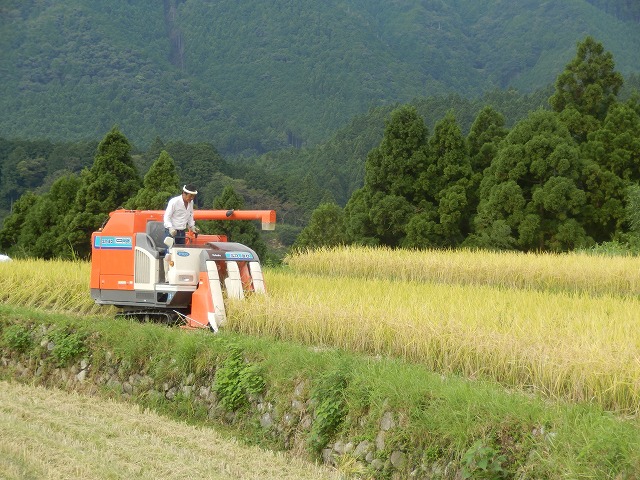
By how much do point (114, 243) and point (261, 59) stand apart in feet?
395

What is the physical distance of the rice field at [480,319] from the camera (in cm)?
748

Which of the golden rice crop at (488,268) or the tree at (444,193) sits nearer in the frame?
the golden rice crop at (488,268)

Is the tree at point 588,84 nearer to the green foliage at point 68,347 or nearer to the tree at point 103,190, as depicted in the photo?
the tree at point 103,190

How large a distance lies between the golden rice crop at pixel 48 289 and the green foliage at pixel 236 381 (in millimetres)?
4971

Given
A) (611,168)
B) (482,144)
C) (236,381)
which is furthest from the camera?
(482,144)

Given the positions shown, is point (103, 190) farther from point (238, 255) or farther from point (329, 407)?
point (329, 407)

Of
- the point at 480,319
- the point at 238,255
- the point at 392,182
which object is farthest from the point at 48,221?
the point at 480,319

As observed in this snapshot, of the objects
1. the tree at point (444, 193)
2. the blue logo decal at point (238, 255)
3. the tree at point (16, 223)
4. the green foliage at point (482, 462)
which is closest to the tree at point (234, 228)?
the tree at point (444, 193)

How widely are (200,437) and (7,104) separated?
10303 cm

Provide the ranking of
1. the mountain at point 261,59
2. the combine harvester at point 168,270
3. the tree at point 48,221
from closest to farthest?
the combine harvester at point 168,270 → the tree at point 48,221 → the mountain at point 261,59

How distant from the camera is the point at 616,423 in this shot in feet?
20.5

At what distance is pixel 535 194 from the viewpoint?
1126 inches

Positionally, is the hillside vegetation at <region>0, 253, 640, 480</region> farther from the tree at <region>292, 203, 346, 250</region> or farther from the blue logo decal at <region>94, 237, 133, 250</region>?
the tree at <region>292, 203, 346, 250</region>

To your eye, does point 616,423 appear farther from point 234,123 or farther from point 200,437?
point 234,123
